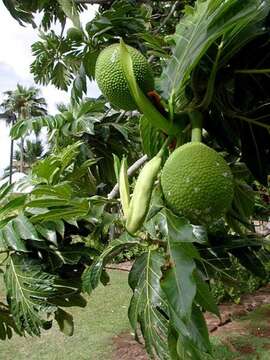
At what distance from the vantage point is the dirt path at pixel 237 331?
414 centimetres

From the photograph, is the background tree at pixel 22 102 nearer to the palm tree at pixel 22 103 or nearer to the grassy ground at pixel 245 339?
the palm tree at pixel 22 103

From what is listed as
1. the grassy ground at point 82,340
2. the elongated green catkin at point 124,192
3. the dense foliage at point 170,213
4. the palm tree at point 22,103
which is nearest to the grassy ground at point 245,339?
the grassy ground at point 82,340

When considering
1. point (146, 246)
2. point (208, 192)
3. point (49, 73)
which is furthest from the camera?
point (49, 73)

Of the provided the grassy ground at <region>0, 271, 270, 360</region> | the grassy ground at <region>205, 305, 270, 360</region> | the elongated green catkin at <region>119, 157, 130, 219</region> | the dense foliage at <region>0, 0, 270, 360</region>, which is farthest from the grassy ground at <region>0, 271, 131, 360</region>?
the elongated green catkin at <region>119, 157, 130, 219</region>

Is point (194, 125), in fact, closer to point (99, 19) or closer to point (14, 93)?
point (99, 19)

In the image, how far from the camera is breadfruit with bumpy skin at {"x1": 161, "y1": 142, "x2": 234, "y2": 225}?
0.56 metres

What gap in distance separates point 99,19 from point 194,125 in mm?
563

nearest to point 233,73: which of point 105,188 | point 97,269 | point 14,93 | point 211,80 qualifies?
point 211,80

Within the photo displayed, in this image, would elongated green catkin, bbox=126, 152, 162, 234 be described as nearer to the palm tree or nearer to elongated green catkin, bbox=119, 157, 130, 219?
elongated green catkin, bbox=119, 157, 130, 219

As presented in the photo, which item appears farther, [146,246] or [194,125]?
[146,246]

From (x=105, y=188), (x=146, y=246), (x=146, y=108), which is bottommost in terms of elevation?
(x=105, y=188)

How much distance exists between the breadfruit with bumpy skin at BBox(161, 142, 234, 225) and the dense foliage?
2 cm

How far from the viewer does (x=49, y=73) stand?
2219mm

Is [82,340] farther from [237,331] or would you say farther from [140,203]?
[140,203]
